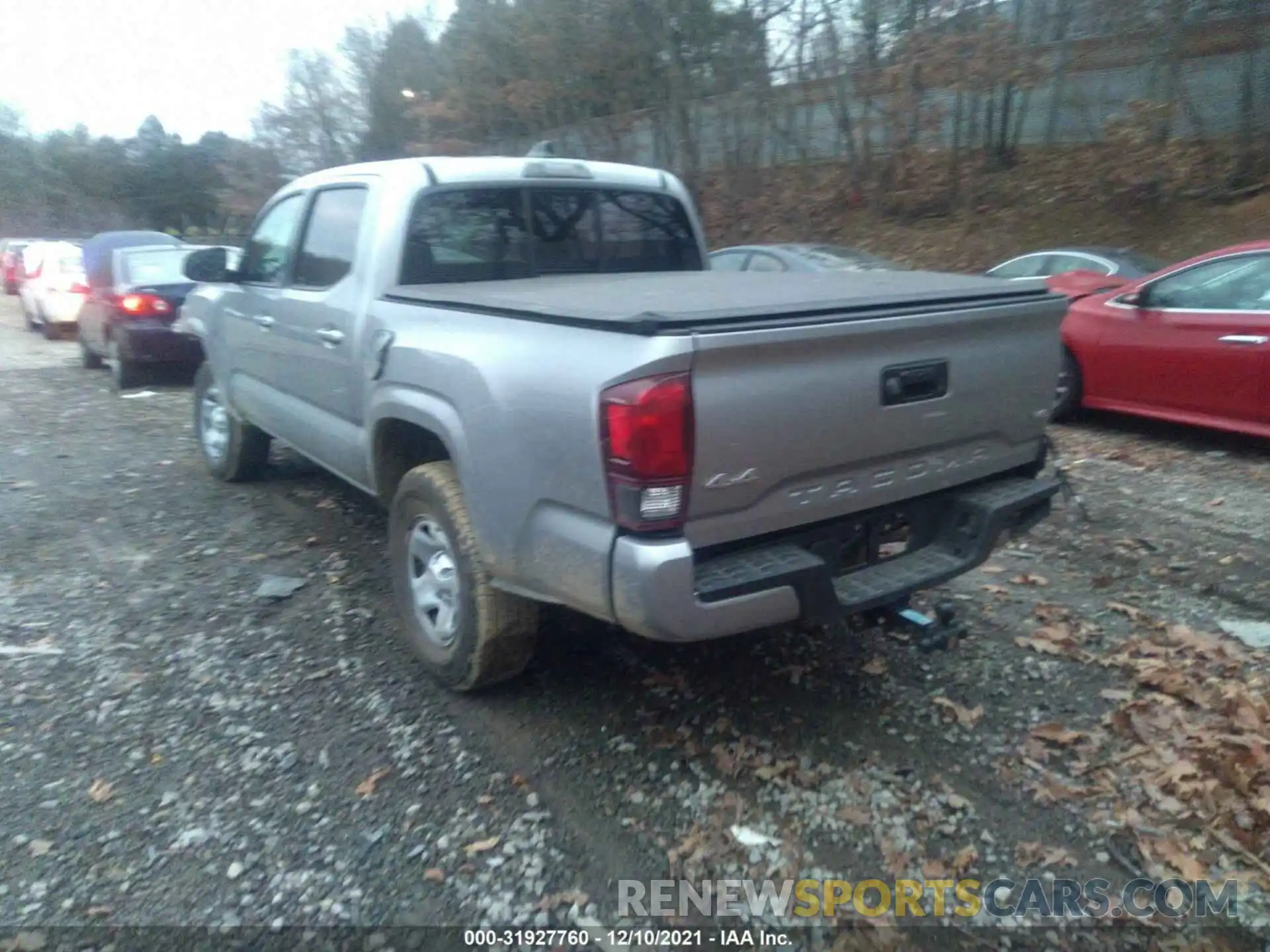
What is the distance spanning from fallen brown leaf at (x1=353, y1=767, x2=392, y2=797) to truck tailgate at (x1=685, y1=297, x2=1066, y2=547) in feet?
4.53

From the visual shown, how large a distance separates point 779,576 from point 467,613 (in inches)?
48.5

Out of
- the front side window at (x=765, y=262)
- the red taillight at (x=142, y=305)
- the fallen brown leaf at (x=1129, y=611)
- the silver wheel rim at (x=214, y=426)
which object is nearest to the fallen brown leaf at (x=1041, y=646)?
the fallen brown leaf at (x=1129, y=611)

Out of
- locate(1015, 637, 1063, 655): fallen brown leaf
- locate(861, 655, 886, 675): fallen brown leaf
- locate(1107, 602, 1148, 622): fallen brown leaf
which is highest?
locate(861, 655, 886, 675): fallen brown leaf

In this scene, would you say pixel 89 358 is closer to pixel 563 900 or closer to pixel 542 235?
pixel 542 235

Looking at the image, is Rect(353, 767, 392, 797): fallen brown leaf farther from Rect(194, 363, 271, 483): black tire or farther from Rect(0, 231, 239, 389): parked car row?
Rect(0, 231, 239, 389): parked car row

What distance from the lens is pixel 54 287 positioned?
17094 millimetres

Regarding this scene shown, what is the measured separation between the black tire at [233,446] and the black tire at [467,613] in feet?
10.1

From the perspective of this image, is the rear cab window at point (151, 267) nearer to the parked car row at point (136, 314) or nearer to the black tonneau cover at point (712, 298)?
the parked car row at point (136, 314)

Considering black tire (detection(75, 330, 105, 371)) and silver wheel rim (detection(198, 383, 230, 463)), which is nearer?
silver wheel rim (detection(198, 383, 230, 463))

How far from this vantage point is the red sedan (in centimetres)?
708

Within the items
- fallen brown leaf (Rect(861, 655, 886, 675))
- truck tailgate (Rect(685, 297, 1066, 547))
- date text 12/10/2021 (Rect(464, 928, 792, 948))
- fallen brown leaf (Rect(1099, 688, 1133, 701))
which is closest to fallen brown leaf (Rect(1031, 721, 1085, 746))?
fallen brown leaf (Rect(1099, 688, 1133, 701))

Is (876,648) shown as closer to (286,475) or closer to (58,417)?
(286,475)

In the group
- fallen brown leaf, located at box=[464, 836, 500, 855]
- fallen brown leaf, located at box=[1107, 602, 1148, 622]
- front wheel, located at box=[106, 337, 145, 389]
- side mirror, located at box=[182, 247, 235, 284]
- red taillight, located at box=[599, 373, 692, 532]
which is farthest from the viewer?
front wheel, located at box=[106, 337, 145, 389]

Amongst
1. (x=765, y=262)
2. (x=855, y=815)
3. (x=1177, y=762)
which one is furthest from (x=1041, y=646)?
(x=765, y=262)
